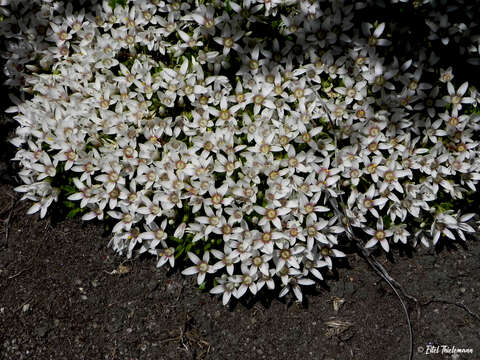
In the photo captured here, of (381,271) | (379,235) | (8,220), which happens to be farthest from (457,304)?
(8,220)

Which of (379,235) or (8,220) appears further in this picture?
(8,220)

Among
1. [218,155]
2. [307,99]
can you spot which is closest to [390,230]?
[307,99]

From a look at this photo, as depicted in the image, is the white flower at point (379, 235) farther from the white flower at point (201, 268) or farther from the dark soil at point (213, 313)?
the white flower at point (201, 268)

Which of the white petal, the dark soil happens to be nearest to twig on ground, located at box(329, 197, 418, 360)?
the dark soil

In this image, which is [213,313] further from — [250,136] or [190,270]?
[250,136]

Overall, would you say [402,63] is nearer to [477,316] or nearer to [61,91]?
[477,316]

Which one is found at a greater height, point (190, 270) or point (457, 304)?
point (190, 270)

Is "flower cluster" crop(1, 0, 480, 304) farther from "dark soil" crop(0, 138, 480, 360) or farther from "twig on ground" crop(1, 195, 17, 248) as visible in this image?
"twig on ground" crop(1, 195, 17, 248)
